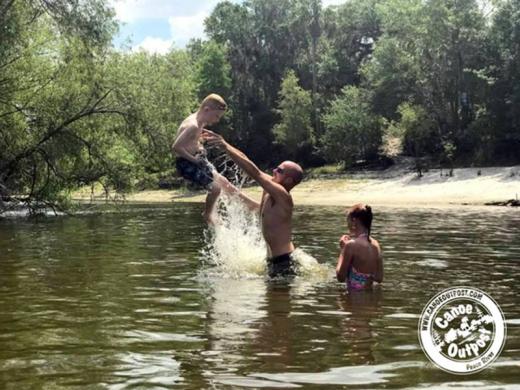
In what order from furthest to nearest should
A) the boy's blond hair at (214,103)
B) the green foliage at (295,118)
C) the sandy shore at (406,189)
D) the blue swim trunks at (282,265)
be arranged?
the green foliage at (295,118)
the sandy shore at (406,189)
the blue swim trunks at (282,265)
the boy's blond hair at (214,103)

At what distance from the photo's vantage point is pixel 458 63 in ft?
182

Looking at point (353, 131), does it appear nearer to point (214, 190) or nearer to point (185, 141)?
point (214, 190)

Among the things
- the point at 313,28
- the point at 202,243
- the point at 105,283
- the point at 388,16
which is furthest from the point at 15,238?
the point at 313,28

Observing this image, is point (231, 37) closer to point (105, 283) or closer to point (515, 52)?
point (515, 52)

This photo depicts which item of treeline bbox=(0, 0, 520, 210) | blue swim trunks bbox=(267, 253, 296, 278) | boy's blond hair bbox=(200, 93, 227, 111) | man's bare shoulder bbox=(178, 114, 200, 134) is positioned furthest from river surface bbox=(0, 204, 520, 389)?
treeline bbox=(0, 0, 520, 210)

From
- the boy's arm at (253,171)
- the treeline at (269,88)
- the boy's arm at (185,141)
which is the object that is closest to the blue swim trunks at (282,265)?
the boy's arm at (253,171)

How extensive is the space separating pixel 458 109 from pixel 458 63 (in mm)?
3921

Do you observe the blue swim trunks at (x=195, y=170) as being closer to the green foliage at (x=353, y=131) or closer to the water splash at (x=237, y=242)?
the water splash at (x=237, y=242)

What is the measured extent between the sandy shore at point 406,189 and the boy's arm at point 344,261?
99.4 ft

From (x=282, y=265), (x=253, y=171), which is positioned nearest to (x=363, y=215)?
(x=253, y=171)

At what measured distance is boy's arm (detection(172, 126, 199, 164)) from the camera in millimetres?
9328

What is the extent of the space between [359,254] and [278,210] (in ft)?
4.47

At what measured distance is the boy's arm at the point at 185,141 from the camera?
9.33 metres

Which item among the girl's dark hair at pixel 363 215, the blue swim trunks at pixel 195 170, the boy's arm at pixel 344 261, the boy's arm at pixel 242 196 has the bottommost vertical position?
the boy's arm at pixel 344 261
